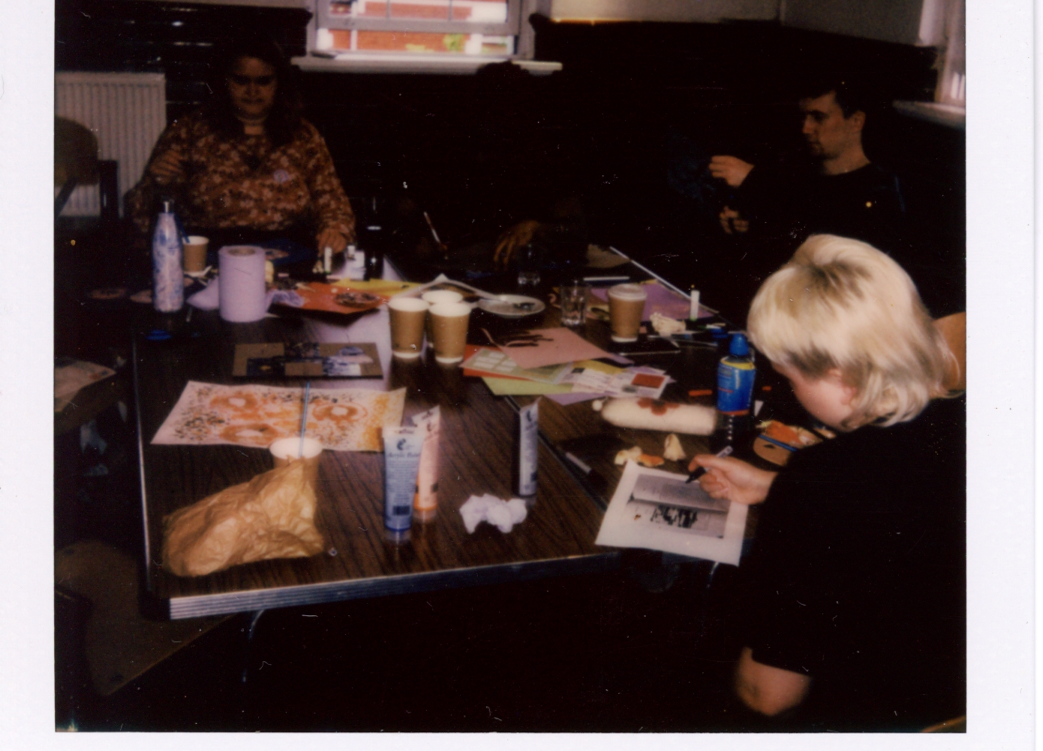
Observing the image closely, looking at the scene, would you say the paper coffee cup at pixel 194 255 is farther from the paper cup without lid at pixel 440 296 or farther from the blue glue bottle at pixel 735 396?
the blue glue bottle at pixel 735 396

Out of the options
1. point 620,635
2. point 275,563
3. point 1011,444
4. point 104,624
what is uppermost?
point 1011,444

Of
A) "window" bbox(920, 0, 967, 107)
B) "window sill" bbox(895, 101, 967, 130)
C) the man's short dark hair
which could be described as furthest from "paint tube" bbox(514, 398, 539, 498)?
"window" bbox(920, 0, 967, 107)

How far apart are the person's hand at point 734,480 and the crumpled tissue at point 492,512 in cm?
32

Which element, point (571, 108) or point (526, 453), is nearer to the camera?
point (526, 453)

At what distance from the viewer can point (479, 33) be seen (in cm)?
488

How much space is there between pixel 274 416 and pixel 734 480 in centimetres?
81

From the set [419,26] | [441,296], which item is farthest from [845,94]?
[419,26]

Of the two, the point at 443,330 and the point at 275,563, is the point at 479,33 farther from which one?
the point at 275,563

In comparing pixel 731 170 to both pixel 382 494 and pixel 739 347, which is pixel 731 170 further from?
pixel 382 494

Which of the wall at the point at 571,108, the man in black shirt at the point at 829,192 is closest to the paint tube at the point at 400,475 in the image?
the man in black shirt at the point at 829,192

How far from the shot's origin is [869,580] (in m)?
1.08

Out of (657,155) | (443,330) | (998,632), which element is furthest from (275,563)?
(657,155)

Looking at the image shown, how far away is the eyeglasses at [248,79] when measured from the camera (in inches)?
115
